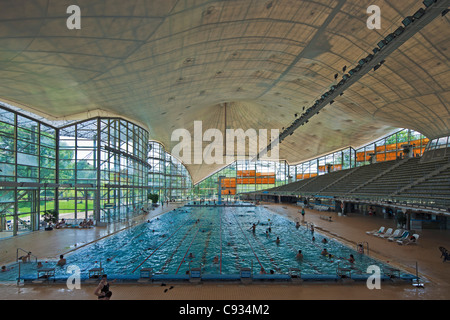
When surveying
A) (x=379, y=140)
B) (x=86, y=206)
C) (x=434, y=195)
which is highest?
(x=379, y=140)

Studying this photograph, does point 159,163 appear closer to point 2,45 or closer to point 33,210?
point 33,210

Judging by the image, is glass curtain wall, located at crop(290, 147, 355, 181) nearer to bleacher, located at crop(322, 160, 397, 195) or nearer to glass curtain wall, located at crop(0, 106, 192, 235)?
bleacher, located at crop(322, 160, 397, 195)

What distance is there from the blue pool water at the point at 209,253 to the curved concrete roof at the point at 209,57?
7.93 metres

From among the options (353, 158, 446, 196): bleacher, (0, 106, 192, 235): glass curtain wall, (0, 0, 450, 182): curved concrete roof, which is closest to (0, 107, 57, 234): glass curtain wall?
(0, 106, 192, 235): glass curtain wall

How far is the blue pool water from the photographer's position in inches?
449

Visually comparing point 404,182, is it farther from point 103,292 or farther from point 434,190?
point 103,292

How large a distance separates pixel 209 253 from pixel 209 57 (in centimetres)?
1051

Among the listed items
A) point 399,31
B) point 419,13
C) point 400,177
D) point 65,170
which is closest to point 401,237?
point 400,177

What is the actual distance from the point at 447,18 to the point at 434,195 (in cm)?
1016

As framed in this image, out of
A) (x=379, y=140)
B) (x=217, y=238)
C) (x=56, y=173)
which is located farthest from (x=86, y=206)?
(x=379, y=140)

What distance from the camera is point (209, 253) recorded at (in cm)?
1422

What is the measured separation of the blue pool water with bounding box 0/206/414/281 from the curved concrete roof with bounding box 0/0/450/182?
7932 mm

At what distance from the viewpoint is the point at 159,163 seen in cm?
4600
